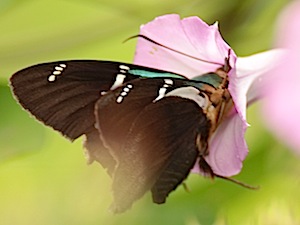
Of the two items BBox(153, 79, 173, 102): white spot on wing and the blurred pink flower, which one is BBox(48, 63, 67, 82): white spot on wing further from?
the blurred pink flower

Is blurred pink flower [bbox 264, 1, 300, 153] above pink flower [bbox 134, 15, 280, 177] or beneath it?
above

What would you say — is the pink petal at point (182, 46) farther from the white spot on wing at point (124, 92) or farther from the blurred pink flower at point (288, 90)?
the blurred pink flower at point (288, 90)

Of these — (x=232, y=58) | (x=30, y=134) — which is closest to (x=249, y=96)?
(x=232, y=58)

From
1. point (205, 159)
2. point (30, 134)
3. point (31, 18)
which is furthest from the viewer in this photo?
point (31, 18)

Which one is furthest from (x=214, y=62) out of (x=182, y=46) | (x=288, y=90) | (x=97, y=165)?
(x=288, y=90)

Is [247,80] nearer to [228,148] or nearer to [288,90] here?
[228,148]

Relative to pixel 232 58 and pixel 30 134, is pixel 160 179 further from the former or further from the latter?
pixel 30 134

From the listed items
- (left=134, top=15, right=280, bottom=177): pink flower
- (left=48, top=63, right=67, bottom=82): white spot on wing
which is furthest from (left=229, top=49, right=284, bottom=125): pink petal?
(left=48, top=63, right=67, bottom=82): white spot on wing
